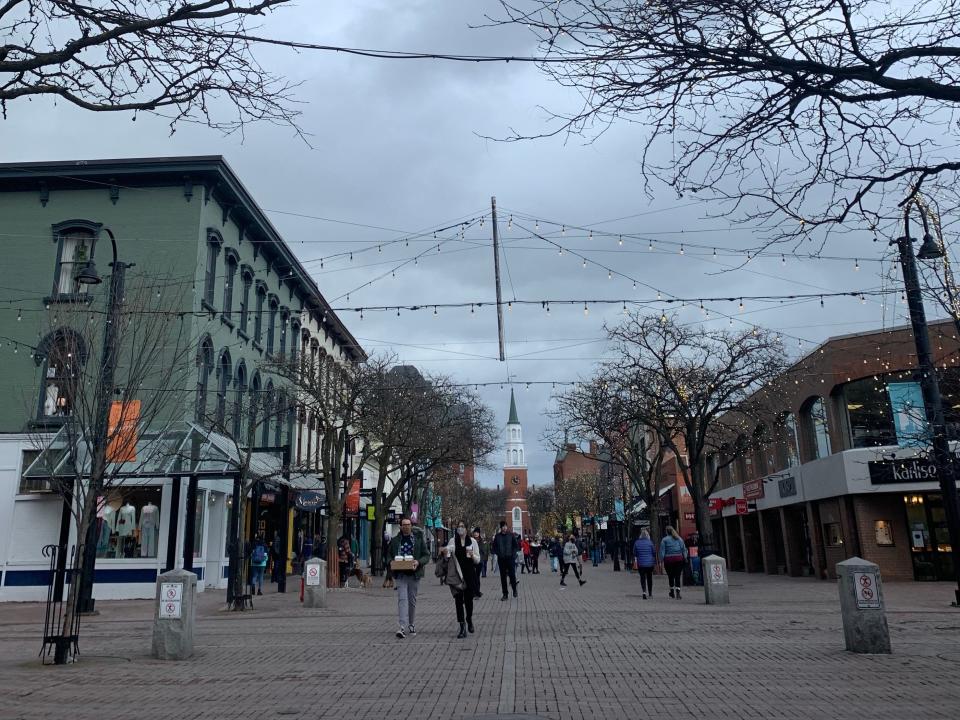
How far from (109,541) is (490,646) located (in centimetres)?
1647

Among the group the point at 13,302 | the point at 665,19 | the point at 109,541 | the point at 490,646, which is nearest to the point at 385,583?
the point at 109,541

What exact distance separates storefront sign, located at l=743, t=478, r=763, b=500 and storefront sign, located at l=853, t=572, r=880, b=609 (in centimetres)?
2644

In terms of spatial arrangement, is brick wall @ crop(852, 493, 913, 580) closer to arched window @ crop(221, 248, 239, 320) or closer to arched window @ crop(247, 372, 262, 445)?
arched window @ crop(247, 372, 262, 445)

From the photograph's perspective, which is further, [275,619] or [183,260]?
[183,260]

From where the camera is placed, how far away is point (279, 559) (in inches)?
1038

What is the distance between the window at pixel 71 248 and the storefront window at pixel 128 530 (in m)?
6.72

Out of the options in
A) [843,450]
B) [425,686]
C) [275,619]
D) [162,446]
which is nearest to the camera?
[425,686]

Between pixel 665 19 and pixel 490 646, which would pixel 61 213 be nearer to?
pixel 490 646

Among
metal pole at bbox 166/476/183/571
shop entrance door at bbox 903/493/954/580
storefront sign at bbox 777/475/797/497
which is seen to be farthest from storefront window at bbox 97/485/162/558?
shop entrance door at bbox 903/493/954/580

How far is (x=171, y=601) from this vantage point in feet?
36.8

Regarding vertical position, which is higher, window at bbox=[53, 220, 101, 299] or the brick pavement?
window at bbox=[53, 220, 101, 299]

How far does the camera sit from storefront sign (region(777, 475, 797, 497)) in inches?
1265

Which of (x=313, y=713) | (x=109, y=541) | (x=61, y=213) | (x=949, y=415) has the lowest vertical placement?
(x=313, y=713)

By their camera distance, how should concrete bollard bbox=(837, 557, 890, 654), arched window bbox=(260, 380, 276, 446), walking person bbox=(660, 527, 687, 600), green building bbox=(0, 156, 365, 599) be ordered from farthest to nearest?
arched window bbox=(260, 380, 276, 446)
green building bbox=(0, 156, 365, 599)
walking person bbox=(660, 527, 687, 600)
concrete bollard bbox=(837, 557, 890, 654)
